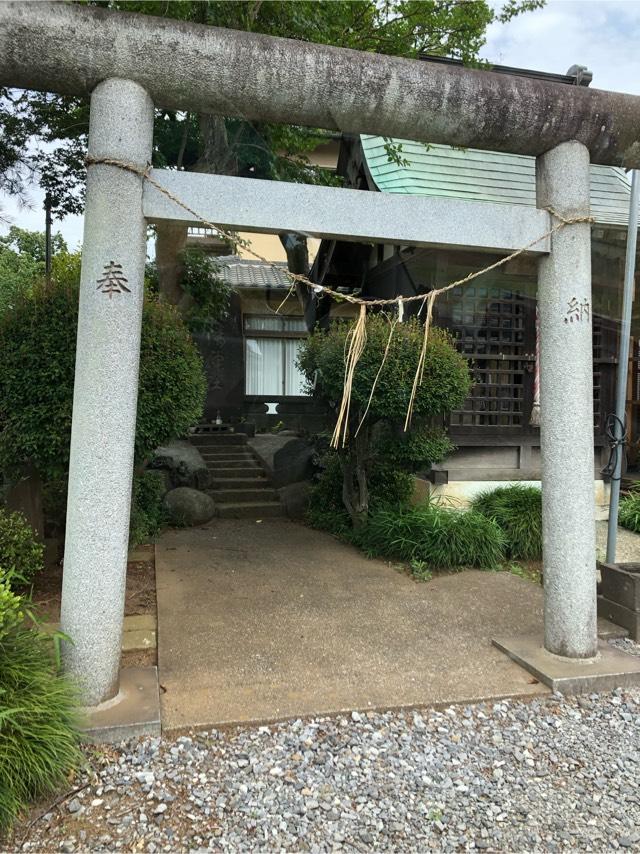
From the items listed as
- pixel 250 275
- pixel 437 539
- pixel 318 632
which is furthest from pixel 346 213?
pixel 250 275

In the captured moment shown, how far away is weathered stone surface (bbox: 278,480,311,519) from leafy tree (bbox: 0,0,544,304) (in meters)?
3.18

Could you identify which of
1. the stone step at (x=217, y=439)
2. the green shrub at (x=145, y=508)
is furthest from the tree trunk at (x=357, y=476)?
the stone step at (x=217, y=439)

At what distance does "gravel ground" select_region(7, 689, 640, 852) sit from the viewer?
2328 mm

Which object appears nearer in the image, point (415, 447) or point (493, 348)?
point (415, 447)

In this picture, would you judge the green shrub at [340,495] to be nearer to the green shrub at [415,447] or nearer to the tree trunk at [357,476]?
the tree trunk at [357,476]

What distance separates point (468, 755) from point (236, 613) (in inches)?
88.3

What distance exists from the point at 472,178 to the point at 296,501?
5.01m

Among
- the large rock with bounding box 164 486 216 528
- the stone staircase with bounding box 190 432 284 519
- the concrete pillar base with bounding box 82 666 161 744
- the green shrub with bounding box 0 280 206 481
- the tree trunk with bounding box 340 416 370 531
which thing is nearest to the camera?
the concrete pillar base with bounding box 82 666 161 744

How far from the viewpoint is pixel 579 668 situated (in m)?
3.65

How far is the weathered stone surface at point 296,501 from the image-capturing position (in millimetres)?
8234

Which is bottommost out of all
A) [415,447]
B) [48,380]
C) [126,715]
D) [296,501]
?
[126,715]

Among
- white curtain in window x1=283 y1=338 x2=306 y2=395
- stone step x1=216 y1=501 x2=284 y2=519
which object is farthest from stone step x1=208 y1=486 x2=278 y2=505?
white curtain in window x1=283 y1=338 x2=306 y2=395

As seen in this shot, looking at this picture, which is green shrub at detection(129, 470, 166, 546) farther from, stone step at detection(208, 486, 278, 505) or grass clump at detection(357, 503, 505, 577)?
grass clump at detection(357, 503, 505, 577)

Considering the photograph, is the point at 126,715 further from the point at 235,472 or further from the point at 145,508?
the point at 235,472
